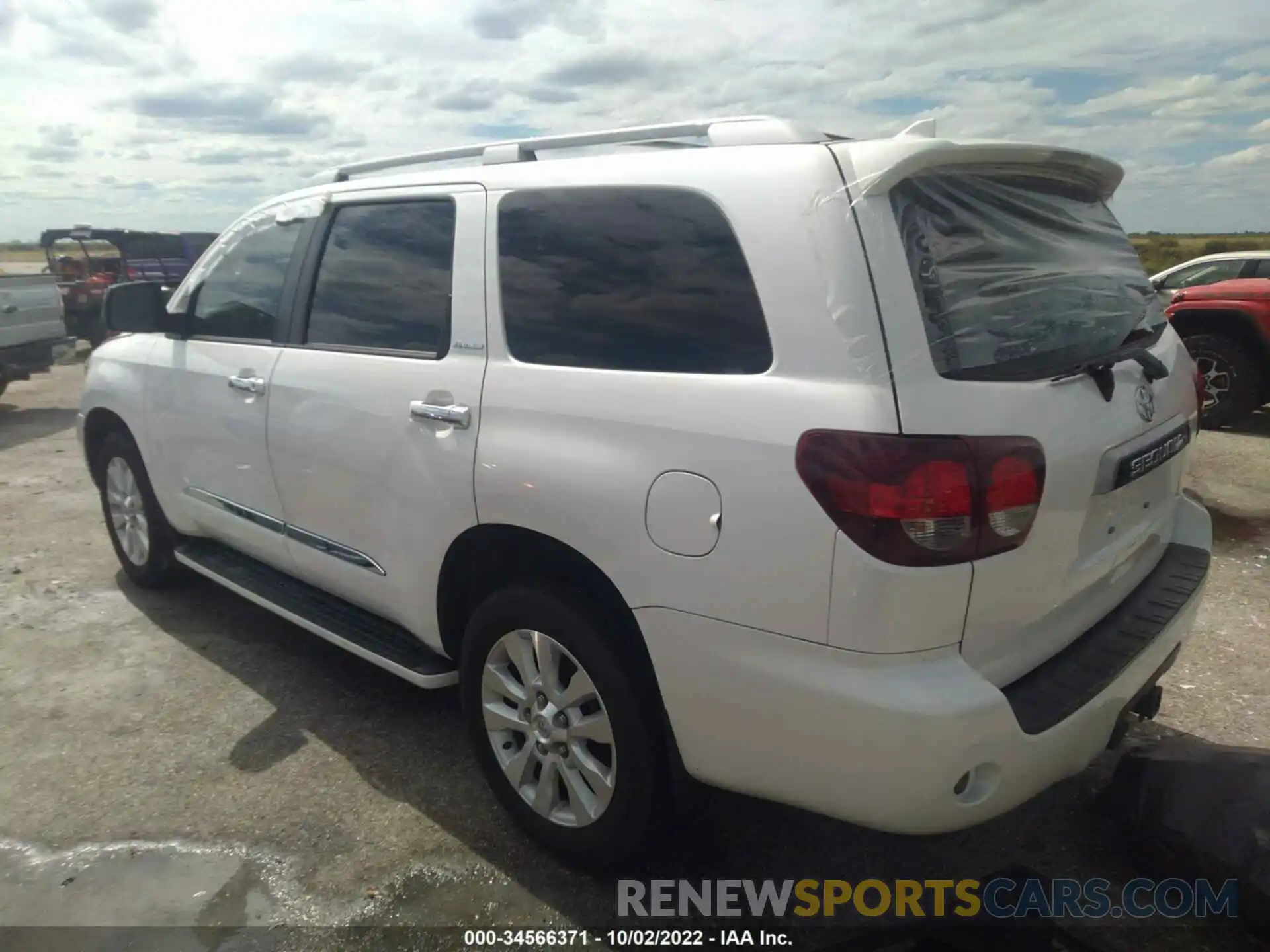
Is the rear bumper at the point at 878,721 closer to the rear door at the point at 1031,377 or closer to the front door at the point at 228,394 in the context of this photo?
the rear door at the point at 1031,377

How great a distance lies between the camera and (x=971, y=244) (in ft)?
7.07

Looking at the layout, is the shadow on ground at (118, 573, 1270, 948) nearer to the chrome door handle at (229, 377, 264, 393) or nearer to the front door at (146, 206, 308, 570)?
the front door at (146, 206, 308, 570)

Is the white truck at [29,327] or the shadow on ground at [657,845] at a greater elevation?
the white truck at [29,327]

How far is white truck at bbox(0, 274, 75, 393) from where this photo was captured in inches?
379

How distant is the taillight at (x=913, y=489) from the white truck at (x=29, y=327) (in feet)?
34.3

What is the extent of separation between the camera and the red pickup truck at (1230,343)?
26.5 feet

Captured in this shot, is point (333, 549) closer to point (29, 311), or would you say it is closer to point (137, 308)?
point (137, 308)

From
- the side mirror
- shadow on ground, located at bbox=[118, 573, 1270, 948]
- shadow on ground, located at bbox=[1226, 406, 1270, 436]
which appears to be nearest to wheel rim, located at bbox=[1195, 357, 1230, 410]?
shadow on ground, located at bbox=[1226, 406, 1270, 436]

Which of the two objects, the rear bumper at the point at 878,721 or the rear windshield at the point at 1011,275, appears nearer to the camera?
the rear bumper at the point at 878,721

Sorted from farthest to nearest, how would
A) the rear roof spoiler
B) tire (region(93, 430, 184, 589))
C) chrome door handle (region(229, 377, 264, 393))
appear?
tire (region(93, 430, 184, 589)), chrome door handle (region(229, 377, 264, 393)), the rear roof spoiler

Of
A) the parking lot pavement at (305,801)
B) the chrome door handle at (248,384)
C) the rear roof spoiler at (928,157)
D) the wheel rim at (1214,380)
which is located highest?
the rear roof spoiler at (928,157)

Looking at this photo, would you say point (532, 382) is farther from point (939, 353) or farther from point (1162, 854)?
point (1162, 854)

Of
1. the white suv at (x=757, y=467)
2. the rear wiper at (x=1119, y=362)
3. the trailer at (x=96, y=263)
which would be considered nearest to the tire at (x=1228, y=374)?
the white suv at (x=757, y=467)

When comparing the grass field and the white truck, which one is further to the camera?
the grass field
